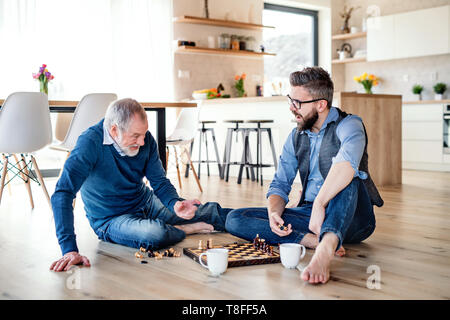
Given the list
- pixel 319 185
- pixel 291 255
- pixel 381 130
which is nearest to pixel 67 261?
pixel 291 255

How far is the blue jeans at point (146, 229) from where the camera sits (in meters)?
2.60

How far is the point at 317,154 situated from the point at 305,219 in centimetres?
31

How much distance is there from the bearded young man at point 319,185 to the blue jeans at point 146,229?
316 mm

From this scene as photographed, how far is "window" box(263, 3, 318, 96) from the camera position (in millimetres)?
8219

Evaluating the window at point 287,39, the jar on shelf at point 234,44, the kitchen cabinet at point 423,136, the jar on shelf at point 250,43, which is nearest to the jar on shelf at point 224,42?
the jar on shelf at point 234,44

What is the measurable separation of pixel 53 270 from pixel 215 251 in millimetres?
659

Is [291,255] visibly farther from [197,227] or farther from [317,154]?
[197,227]

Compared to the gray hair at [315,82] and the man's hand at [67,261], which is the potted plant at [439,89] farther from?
the man's hand at [67,261]

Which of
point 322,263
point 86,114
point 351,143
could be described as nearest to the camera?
point 322,263

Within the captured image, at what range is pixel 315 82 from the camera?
243cm

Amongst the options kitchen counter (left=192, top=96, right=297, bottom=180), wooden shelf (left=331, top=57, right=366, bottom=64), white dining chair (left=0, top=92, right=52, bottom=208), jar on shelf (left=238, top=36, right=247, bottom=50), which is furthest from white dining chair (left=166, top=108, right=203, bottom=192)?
wooden shelf (left=331, top=57, right=366, bottom=64)

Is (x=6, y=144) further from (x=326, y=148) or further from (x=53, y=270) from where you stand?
(x=326, y=148)

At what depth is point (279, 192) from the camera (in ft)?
8.49

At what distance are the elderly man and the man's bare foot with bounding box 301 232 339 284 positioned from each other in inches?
23.7
